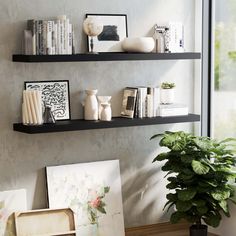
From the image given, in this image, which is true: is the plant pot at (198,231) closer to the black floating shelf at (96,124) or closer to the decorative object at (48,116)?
the black floating shelf at (96,124)

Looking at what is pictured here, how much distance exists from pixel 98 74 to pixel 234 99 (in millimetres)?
985

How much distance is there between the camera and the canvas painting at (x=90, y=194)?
14.3ft

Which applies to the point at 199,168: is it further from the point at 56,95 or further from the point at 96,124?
the point at 56,95

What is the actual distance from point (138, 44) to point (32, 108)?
2.75 feet

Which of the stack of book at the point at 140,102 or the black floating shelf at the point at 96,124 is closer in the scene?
the black floating shelf at the point at 96,124

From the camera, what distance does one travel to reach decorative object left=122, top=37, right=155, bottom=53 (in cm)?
438

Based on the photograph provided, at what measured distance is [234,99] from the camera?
4.65 metres

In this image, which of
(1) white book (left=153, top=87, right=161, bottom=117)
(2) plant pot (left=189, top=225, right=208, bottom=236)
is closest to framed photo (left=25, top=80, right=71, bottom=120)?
(1) white book (left=153, top=87, right=161, bottom=117)

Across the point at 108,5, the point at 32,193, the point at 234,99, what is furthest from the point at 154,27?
the point at 32,193

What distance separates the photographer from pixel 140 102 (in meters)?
4.48

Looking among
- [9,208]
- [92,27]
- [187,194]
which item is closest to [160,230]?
[187,194]

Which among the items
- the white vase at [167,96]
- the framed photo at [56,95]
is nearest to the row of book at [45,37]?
the framed photo at [56,95]

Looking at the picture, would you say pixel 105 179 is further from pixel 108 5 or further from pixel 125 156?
pixel 108 5

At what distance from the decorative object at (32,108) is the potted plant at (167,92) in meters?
0.96
